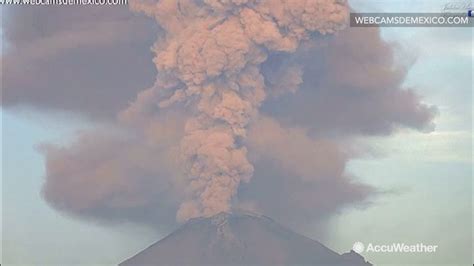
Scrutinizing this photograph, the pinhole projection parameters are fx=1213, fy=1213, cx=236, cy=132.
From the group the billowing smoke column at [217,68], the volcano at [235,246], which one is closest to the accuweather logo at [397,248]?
the volcano at [235,246]

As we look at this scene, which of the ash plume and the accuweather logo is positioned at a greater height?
the ash plume

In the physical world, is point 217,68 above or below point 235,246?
above

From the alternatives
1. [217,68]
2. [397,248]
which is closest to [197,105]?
[217,68]

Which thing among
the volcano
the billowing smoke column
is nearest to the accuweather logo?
the volcano

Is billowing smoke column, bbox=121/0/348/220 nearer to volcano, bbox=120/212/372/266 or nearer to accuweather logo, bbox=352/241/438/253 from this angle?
volcano, bbox=120/212/372/266

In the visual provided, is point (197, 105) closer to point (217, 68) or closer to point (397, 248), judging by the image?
point (217, 68)

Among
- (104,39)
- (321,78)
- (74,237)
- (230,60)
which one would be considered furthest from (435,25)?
(74,237)

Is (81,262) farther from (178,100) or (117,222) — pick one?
(178,100)
